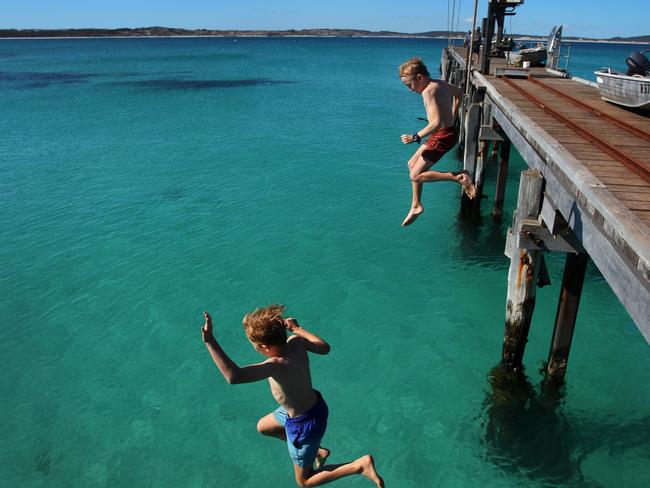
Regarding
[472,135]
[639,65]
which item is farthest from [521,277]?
[639,65]

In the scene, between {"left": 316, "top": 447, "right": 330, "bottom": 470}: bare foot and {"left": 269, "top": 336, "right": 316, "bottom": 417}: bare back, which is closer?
{"left": 269, "top": 336, "right": 316, "bottom": 417}: bare back

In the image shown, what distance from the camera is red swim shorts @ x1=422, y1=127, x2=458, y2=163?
673cm

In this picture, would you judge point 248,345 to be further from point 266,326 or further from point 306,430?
point 266,326

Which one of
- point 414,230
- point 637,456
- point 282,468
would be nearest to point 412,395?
point 282,468

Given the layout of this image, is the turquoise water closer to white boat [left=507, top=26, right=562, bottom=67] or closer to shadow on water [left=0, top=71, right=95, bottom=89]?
white boat [left=507, top=26, right=562, bottom=67]

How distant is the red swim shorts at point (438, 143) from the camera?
22.1 ft

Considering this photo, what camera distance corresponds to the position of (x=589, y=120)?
29.3 feet

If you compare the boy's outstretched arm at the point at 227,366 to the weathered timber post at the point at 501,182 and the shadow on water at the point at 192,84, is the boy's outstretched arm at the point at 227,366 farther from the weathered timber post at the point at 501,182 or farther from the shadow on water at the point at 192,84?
the shadow on water at the point at 192,84

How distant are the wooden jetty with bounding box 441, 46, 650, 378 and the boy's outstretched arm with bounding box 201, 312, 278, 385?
277 centimetres

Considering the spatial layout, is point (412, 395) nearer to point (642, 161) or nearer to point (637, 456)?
point (637, 456)

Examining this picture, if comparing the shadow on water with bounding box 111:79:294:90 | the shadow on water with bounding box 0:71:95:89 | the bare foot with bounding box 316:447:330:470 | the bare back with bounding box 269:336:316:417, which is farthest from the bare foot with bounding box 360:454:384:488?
the shadow on water with bounding box 0:71:95:89

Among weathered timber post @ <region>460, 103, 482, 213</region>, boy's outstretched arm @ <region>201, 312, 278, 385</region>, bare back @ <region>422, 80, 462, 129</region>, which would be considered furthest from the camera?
weathered timber post @ <region>460, 103, 482, 213</region>

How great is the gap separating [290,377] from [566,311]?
15.8 ft

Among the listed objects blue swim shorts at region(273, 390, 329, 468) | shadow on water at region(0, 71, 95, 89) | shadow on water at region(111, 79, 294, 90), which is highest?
blue swim shorts at region(273, 390, 329, 468)
